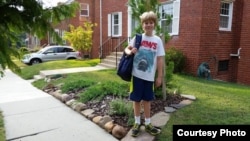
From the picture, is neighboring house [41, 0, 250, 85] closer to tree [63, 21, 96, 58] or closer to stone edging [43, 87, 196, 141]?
stone edging [43, 87, 196, 141]

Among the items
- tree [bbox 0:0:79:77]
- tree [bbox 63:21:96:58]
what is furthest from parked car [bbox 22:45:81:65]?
tree [bbox 0:0:79:77]

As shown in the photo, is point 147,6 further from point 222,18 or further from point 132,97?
point 222,18

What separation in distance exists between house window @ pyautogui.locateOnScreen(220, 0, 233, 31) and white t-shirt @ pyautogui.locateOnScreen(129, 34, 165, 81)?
7802 mm

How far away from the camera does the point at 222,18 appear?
35.2 ft

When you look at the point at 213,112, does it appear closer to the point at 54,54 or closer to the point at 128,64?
the point at 128,64

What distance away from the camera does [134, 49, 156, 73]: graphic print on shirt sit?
3.71 metres

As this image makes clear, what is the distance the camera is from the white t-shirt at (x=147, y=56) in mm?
3719

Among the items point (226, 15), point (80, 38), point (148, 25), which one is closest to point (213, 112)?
point (148, 25)

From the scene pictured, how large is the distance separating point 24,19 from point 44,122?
2.91 meters

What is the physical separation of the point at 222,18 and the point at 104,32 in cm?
779

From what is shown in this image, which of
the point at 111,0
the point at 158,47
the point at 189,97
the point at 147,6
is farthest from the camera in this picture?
the point at 111,0

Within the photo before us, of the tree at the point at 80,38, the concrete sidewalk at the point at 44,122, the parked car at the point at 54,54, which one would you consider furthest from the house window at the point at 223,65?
the parked car at the point at 54,54

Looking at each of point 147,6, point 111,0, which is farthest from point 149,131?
point 111,0

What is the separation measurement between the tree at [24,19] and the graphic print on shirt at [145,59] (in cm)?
133
